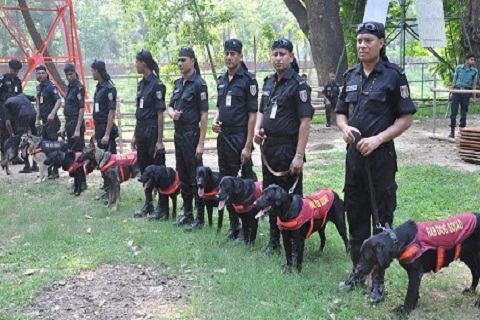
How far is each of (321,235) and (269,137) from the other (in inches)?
48.3

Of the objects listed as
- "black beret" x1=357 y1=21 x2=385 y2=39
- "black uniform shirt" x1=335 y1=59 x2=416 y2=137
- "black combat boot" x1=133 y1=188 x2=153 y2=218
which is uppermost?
"black beret" x1=357 y1=21 x2=385 y2=39

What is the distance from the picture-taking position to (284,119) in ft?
16.8

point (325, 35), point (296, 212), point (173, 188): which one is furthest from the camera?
point (325, 35)

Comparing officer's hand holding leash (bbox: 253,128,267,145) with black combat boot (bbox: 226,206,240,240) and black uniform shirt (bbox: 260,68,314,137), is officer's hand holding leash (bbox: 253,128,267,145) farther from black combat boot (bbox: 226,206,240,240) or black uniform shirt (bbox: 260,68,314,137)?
black combat boot (bbox: 226,206,240,240)

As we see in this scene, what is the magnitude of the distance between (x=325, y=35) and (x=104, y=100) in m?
A: 10.8

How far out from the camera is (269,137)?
5258 millimetres

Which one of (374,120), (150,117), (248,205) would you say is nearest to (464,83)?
(150,117)

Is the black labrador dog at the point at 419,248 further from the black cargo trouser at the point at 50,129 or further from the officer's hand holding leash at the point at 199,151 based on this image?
the black cargo trouser at the point at 50,129

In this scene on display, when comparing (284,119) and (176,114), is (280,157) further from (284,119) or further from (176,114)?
(176,114)

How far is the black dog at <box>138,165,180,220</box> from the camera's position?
702 centimetres

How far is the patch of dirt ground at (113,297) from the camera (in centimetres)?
435

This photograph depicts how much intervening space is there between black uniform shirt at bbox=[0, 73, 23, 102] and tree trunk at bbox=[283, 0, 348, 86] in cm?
991

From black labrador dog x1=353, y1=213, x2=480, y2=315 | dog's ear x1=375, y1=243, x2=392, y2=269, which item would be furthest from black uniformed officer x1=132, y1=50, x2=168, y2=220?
dog's ear x1=375, y1=243, x2=392, y2=269

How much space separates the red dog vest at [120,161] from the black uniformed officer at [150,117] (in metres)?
0.64
